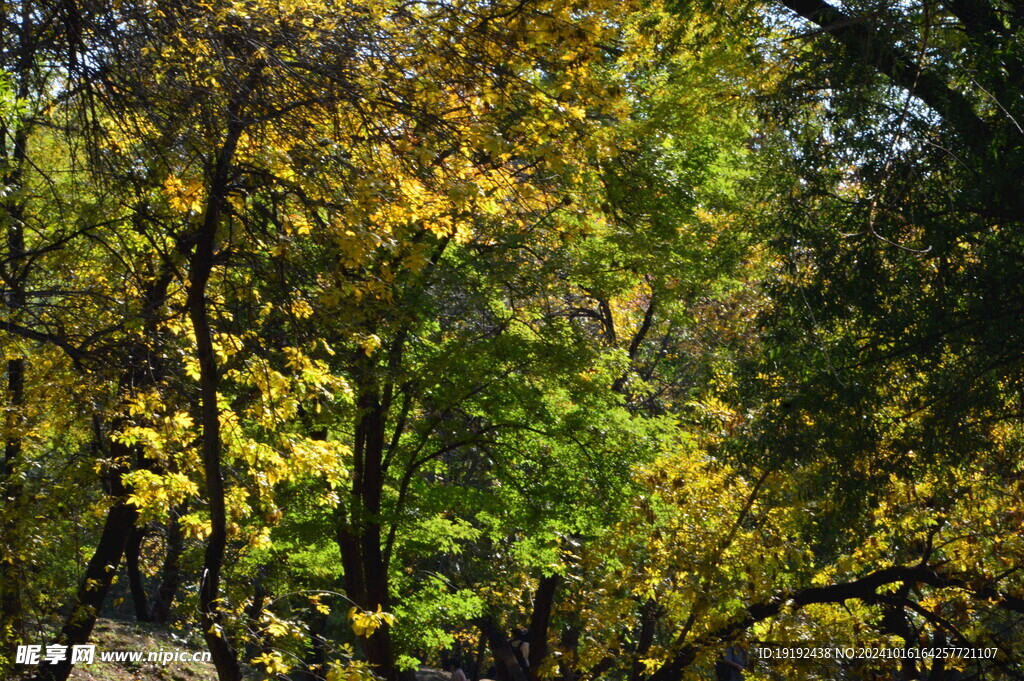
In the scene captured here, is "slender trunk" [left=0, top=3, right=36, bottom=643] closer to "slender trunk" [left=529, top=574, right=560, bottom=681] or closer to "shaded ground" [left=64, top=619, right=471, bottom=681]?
"shaded ground" [left=64, top=619, right=471, bottom=681]

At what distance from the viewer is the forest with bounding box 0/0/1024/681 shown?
18.1 ft

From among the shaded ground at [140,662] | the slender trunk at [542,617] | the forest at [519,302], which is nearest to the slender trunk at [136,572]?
the shaded ground at [140,662]

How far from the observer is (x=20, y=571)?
7.39 meters

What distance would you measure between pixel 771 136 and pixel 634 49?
57.9 inches

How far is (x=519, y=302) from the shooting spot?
1089 centimetres

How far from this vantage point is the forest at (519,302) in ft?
18.1

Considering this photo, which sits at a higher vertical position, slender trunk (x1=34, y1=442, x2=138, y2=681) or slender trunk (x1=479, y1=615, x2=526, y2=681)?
slender trunk (x1=34, y1=442, x2=138, y2=681)

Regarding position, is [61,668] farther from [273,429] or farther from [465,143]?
[465,143]

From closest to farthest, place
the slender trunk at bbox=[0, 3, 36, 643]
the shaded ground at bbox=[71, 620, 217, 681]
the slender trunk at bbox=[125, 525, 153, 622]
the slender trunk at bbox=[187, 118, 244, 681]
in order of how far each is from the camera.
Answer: the slender trunk at bbox=[187, 118, 244, 681]
the slender trunk at bbox=[0, 3, 36, 643]
the shaded ground at bbox=[71, 620, 217, 681]
the slender trunk at bbox=[125, 525, 153, 622]

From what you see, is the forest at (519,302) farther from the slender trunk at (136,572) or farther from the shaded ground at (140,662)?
the slender trunk at (136,572)

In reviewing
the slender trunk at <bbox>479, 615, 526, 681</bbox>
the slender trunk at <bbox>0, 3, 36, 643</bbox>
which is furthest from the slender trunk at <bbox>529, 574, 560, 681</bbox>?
the slender trunk at <bbox>0, 3, 36, 643</bbox>

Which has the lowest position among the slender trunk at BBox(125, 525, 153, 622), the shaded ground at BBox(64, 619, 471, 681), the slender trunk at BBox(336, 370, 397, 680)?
the shaded ground at BBox(64, 619, 471, 681)

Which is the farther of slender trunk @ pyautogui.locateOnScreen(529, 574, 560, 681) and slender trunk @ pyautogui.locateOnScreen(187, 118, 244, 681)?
slender trunk @ pyautogui.locateOnScreen(529, 574, 560, 681)

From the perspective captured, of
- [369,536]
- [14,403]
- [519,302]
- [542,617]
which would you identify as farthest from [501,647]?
[14,403]
